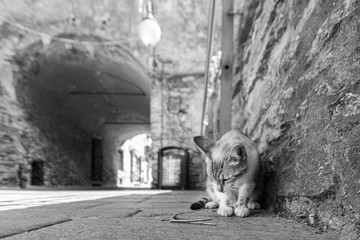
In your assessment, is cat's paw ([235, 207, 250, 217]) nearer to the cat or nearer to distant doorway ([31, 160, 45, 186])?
the cat

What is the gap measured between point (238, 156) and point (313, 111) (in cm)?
48

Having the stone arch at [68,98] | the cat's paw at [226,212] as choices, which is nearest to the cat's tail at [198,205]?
the cat's paw at [226,212]

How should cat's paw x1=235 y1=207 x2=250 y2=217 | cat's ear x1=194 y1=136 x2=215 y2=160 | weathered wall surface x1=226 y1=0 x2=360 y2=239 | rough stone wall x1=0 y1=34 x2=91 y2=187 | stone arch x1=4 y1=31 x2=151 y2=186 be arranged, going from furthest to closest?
stone arch x1=4 y1=31 x2=151 y2=186 < rough stone wall x1=0 y1=34 x2=91 y2=187 < cat's ear x1=194 y1=136 x2=215 y2=160 < cat's paw x1=235 y1=207 x2=250 y2=217 < weathered wall surface x1=226 y1=0 x2=360 y2=239

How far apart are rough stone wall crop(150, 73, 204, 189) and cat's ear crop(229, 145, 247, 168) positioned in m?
5.21

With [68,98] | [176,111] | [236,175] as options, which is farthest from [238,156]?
[68,98]

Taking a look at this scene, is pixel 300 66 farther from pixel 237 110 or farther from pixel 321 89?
pixel 237 110

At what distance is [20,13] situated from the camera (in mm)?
6887

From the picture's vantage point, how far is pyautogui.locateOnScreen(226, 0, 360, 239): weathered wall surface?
980 mm

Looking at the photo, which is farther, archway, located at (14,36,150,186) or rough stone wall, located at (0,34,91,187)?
archway, located at (14,36,150,186)

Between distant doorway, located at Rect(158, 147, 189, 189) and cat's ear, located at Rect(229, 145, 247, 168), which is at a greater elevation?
cat's ear, located at Rect(229, 145, 247, 168)

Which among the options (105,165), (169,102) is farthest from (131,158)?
(169,102)

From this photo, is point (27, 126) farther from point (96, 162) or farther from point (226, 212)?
point (226, 212)

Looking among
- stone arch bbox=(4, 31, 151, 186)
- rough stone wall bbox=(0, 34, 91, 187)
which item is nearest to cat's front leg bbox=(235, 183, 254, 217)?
stone arch bbox=(4, 31, 151, 186)

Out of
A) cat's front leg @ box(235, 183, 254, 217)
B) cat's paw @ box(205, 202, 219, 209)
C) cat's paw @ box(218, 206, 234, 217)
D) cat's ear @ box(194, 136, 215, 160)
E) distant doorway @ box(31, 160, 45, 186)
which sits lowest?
distant doorway @ box(31, 160, 45, 186)
